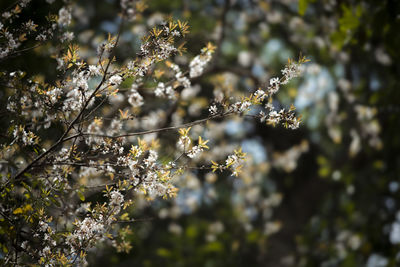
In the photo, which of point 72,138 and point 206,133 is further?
point 206,133

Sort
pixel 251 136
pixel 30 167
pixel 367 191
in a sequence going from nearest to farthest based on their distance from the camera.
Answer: pixel 30 167 < pixel 367 191 < pixel 251 136

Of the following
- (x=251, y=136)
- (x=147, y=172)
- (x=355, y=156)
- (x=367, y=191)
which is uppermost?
(x=251, y=136)

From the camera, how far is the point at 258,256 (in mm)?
5938

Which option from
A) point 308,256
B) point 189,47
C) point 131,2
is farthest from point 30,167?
point 308,256

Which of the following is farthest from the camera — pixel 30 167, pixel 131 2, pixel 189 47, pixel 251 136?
pixel 251 136

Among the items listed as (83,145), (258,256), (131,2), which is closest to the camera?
(131,2)

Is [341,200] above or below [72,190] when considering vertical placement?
above

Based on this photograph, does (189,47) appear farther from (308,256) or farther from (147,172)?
(308,256)

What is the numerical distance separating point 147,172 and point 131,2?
0.64m

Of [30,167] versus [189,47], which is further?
[189,47]

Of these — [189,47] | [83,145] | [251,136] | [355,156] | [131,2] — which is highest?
[251,136]

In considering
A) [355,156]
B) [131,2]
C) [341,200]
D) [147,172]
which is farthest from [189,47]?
[341,200]

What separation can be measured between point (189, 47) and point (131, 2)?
47 cm

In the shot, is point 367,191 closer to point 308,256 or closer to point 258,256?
point 308,256
